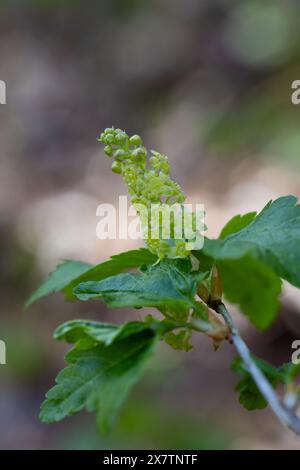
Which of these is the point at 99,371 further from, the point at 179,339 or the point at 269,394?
the point at 269,394

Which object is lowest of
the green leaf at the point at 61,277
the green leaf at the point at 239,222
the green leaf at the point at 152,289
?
the green leaf at the point at 152,289

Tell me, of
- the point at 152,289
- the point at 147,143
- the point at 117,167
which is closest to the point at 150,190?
the point at 117,167

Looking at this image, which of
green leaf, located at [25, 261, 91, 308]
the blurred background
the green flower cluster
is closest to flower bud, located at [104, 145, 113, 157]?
the green flower cluster

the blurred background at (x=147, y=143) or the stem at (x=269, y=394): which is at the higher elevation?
the blurred background at (x=147, y=143)

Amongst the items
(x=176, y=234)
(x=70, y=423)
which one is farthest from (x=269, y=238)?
(x=70, y=423)

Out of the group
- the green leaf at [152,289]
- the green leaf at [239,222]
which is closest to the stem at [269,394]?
the green leaf at [152,289]

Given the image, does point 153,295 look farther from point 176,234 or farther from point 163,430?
point 163,430

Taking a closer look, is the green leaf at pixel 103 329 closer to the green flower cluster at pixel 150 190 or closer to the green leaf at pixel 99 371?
the green leaf at pixel 99 371
